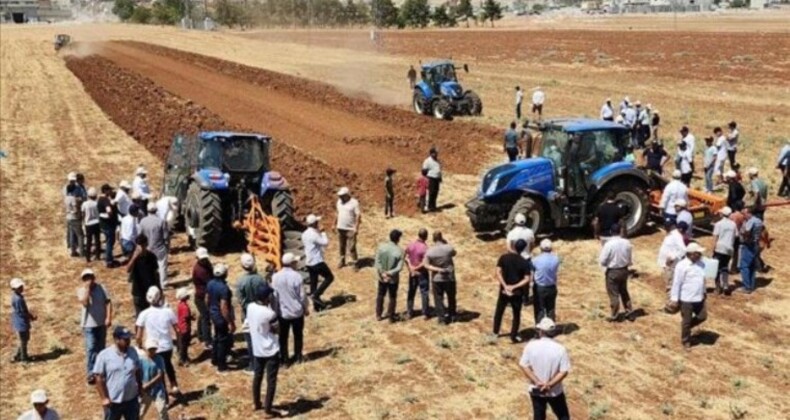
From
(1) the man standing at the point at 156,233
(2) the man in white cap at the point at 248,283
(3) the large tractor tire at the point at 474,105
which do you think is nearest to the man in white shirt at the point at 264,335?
(2) the man in white cap at the point at 248,283

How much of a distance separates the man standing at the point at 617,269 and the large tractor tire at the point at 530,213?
3959 millimetres

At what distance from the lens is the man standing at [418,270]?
1339 centimetres

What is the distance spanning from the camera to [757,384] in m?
11.5

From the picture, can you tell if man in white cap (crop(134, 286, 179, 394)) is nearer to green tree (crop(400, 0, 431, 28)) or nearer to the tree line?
the tree line

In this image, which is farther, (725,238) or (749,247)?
(749,247)

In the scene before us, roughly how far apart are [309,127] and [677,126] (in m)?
13.2

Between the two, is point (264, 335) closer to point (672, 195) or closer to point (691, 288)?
point (691, 288)

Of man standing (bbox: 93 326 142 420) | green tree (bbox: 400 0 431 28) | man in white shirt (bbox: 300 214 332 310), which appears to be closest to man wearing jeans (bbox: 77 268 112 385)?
man standing (bbox: 93 326 142 420)

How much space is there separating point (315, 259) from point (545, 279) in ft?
12.3

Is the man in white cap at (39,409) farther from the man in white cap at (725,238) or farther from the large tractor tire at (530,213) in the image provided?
the large tractor tire at (530,213)

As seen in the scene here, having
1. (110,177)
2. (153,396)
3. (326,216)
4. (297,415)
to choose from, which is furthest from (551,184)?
(110,177)

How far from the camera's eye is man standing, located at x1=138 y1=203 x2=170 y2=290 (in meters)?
15.0

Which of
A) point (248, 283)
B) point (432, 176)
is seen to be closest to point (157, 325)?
point (248, 283)

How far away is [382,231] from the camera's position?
19.4 meters
